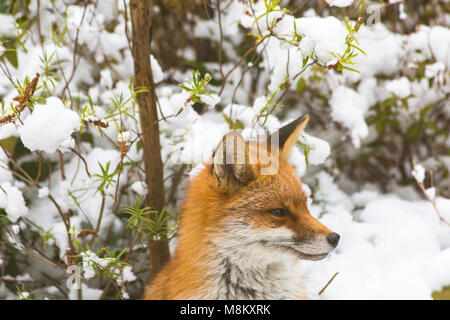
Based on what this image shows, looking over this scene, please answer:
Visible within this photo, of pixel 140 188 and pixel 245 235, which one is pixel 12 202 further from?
pixel 245 235

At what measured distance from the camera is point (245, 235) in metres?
1.90

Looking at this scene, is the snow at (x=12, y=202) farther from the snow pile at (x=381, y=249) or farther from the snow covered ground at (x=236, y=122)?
the snow pile at (x=381, y=249)

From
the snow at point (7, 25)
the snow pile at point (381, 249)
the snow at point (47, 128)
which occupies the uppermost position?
the snow at point (7, 25)

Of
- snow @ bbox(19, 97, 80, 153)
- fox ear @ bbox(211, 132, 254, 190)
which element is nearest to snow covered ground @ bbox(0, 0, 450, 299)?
snow @ bbox(19, 97, 80, 153)

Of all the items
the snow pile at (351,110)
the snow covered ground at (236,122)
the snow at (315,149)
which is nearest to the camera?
the snow covered ground at (236,122)

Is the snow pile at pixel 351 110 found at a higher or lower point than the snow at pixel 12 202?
higher

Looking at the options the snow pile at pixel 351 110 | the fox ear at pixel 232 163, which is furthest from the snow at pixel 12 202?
the snow pile at pixel 351 110

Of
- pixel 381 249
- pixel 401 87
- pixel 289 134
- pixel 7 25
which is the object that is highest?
pixel 7 25

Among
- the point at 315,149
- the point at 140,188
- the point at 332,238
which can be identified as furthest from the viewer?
the point at 140,188

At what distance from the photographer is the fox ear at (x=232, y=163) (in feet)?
5.91

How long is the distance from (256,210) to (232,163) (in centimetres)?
24

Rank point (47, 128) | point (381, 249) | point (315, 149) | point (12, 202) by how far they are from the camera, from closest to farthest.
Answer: point (47, 128), point (12, 202), point (315, 149), point (381, 249)

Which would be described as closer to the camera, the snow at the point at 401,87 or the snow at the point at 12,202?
the snow at the point at 12,202

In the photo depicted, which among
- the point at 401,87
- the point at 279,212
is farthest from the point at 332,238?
the point at 401,87
